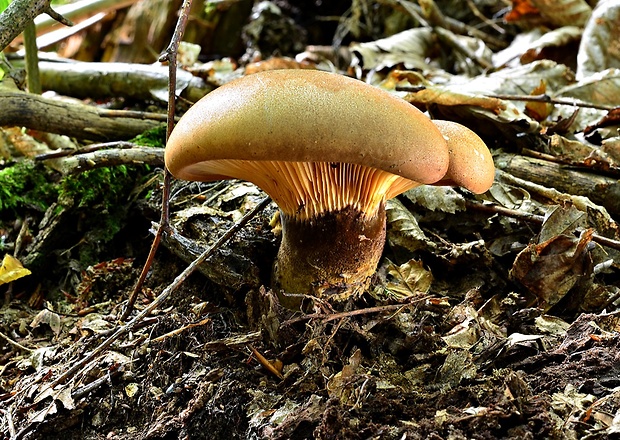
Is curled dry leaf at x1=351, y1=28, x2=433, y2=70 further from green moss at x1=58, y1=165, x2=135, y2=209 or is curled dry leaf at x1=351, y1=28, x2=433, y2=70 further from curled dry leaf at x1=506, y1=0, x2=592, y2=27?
green moss at x1=58, y1=165, x2=135, y2=209

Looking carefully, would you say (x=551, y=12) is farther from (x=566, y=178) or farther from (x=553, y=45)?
(x=566, y=178)

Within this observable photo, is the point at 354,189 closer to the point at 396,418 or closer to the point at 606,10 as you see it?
the point at 396,418

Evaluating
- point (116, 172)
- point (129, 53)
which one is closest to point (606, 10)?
point (116, 172)

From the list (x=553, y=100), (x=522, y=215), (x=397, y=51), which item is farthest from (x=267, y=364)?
(x=397, y=51)

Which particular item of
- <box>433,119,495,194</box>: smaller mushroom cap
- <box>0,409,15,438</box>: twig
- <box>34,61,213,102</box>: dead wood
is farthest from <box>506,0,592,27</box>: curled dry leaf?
<box>0,409,15,438</box>: twig

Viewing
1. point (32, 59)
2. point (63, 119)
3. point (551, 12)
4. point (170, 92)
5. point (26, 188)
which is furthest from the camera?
point (551, 12)

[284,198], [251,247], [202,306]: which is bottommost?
[202,306]
